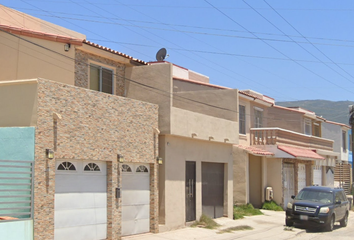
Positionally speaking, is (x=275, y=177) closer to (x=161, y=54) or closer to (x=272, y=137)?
(x=272, y=137)

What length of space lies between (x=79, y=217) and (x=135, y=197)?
292 cm

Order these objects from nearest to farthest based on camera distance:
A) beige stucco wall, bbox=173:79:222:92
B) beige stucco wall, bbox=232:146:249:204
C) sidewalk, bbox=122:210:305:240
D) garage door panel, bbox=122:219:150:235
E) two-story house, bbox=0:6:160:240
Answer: two-story house, bbox=0:6:160:240 < garage door panel, bbox=122:219:150:235 < sidewalk, bbox=122:210:305:240 < beige stucco wall, bbox=173:79:222:92 < beige stucco wall, bbox=232:146:249:204

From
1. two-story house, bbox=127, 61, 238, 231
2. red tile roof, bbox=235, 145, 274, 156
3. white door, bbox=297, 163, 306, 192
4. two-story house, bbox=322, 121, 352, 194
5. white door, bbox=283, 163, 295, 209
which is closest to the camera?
two-story house, bbox=127, 61, 238, 231

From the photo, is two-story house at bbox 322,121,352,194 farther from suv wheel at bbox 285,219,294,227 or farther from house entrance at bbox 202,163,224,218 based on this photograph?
house entrance at bbox 202,163,224,218

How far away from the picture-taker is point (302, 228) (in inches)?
824

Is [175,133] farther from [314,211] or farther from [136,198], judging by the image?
[314,211]

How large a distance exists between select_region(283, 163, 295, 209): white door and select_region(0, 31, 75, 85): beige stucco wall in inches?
639

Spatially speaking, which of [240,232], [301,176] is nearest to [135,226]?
[240,232]

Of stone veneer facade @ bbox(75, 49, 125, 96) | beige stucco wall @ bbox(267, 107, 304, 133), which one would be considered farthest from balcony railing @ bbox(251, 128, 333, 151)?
stone veneer facade @ bbox(75, 49, 125, 96)

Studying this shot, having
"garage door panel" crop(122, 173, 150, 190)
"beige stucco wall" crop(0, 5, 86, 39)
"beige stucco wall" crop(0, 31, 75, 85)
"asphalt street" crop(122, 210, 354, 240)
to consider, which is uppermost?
"beige stucco wall" crop(0, 5, 86, 39)

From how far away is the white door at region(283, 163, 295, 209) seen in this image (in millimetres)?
28633

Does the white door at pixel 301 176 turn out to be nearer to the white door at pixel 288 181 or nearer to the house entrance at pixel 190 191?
the white door at pixel 288 181

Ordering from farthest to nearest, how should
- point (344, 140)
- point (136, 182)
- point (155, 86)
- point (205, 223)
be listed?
point (344, 140) < point (205, 223) < point (155, 86) < point (136, 182)

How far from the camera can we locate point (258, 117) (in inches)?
1188
